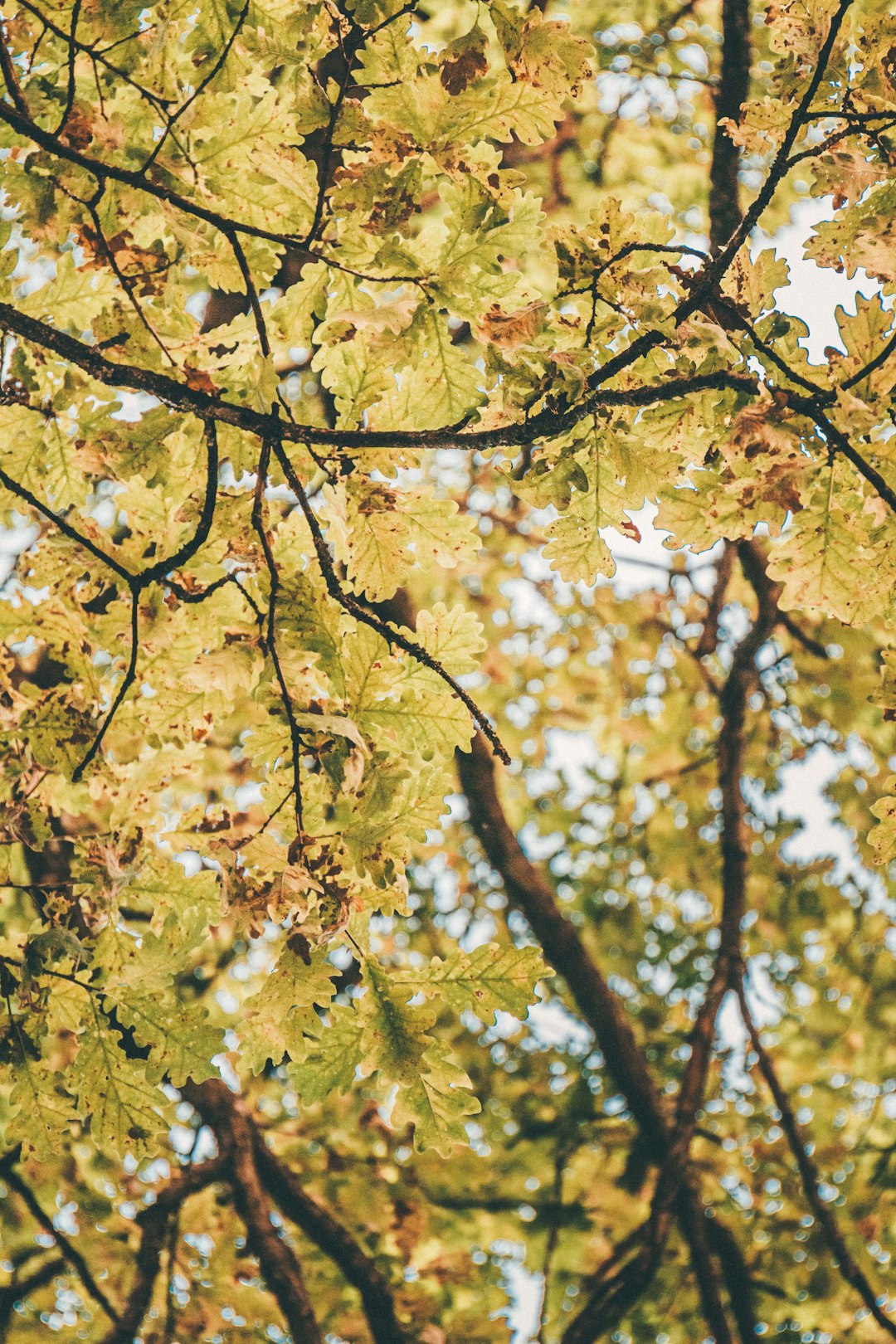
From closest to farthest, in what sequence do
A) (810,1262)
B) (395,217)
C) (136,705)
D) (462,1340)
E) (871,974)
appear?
(395,217) < (136,705) < (462,1340) < (810,1262) < (871,974)

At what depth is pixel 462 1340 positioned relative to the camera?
3783mm

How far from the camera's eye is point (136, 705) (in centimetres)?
209

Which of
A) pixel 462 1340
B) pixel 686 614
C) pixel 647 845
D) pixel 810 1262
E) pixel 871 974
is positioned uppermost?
pixel 686 614

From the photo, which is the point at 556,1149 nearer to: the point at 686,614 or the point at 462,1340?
the point at 462,1340

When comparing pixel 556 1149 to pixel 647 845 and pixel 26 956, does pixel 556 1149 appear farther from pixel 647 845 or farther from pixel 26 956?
pixel 26 956

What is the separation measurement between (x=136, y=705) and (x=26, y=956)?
1.75 feet

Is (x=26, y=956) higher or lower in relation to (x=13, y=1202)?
lower

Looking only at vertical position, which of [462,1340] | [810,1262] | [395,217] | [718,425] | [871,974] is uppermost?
[871,974]

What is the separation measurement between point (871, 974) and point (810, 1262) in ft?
4.80

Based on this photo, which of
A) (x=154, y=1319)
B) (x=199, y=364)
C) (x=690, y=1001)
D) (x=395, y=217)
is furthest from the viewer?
(x=690, y=1001)

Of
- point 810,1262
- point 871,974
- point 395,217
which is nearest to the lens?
point 395,217

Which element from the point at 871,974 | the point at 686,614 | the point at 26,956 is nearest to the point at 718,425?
the point at 26,956

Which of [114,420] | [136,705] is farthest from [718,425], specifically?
[136,705]

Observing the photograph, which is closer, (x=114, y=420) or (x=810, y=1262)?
(x=114, y=420)
